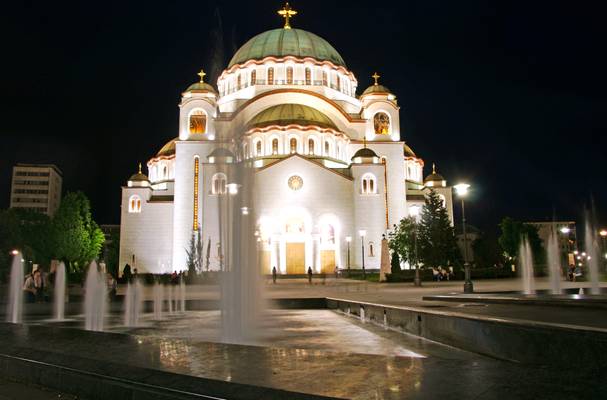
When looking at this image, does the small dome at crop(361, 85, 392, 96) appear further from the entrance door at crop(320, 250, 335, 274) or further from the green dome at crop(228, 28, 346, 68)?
the entrance door at crop(320, 250, 335, 274)

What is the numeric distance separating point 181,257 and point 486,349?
36.7m

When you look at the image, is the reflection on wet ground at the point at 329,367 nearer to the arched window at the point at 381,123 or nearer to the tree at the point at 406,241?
the tree at the point at 406,241

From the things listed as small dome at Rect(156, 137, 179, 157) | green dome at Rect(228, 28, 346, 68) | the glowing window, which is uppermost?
A: green dome at Rect(228, 28, 346, 68)

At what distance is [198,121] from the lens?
43719mm

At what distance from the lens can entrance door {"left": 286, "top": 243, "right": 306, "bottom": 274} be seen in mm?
37312

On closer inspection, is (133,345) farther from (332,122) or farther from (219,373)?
(332,122)

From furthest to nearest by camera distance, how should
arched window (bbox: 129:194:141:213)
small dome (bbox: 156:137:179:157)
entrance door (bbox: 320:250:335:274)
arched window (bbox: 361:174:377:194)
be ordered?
small dome (bbox: 156:137:179:157), arched window (bbox: 129:194:141:213), arched window (bbox: 361:174:377:194), entrance door (bbox: 320:250:335:274)

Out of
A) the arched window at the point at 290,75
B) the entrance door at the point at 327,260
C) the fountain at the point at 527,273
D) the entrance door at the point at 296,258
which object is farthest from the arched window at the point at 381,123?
the fountain at the point at 527,273

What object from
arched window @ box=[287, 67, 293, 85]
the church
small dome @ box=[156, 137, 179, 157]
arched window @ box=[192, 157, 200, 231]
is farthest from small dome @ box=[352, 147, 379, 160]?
small dome @ box=[156, 137, 179, 157]

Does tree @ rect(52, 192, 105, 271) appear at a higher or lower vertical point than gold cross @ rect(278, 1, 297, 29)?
lower

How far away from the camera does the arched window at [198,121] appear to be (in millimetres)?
43531

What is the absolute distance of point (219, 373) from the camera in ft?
Answer: 10.8

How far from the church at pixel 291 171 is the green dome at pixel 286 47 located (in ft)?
0.40

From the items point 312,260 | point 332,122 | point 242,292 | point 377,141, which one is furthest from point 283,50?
point 242,292
